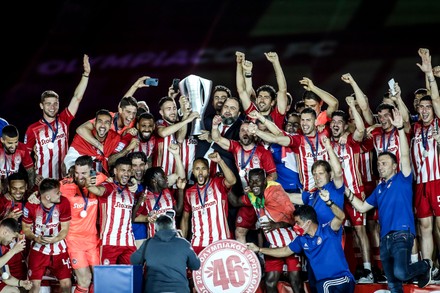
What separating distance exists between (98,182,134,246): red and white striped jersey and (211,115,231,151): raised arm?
3.30 feet

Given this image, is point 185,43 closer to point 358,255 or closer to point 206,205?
point 206,205

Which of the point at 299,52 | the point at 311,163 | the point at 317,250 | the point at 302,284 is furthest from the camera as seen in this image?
the point at 299,52

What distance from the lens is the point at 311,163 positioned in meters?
8.22

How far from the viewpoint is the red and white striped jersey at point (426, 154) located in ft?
25.8

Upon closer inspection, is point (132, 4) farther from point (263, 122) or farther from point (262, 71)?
point (263, 122)

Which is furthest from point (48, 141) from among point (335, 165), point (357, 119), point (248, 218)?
point (357, 119)

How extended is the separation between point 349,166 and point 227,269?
70.8 inches

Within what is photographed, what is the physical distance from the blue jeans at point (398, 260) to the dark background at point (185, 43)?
3591 millimetres

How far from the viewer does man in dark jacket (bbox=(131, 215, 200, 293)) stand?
21.1 feet

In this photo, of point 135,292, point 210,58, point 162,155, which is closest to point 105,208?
point 162,155

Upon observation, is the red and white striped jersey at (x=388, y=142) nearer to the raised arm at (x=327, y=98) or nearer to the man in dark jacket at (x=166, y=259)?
the raised arm at (x=327, y=98)

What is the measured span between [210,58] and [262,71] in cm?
72

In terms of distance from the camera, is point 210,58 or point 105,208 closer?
point 105,208

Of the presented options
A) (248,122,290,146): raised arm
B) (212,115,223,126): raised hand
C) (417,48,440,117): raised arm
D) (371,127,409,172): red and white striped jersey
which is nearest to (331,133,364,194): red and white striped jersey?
(371,127,409,172): red and white striped jersey
